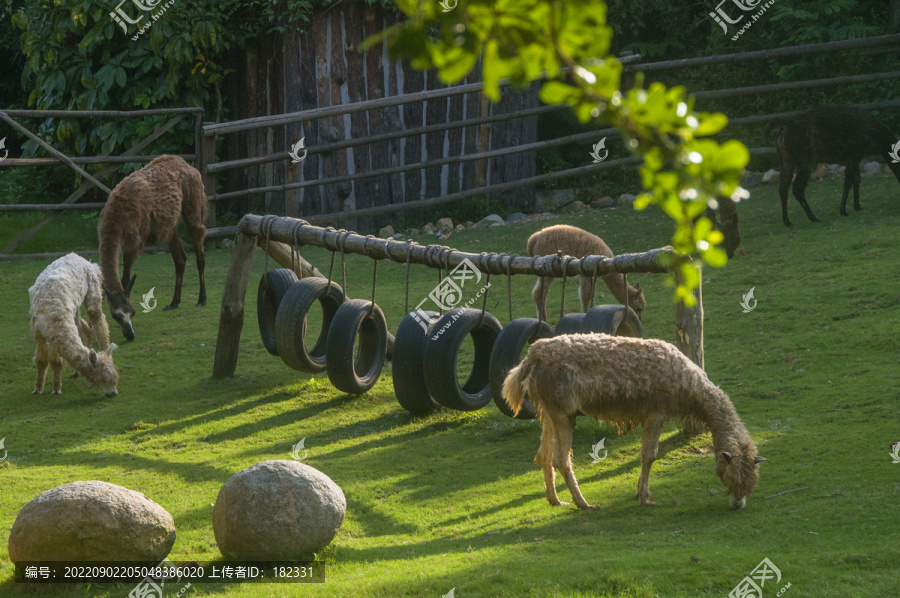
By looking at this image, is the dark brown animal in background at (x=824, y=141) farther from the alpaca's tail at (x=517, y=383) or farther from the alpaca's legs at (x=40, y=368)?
the alpaca's legs at (x=40, y=368)

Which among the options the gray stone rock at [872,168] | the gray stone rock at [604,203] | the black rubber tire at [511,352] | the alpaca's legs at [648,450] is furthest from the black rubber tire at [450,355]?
the gray stone rock at [872,168]

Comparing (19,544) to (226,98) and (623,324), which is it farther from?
(226,98)

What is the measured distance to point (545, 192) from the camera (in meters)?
17.7

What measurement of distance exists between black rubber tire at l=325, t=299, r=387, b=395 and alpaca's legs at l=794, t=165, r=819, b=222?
279 inches

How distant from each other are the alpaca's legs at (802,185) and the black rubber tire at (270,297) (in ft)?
24.7

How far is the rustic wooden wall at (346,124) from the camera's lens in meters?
15.9

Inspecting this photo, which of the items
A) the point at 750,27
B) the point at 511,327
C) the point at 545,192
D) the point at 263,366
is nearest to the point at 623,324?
the point at 511,327

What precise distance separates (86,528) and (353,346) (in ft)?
12.4

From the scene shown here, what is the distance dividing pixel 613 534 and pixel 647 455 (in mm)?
677

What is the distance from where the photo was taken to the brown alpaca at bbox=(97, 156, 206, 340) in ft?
35.4

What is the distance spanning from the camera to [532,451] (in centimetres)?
745

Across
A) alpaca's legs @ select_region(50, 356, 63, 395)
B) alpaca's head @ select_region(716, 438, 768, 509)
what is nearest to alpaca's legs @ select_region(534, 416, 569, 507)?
alpaca's head @ select_region(716, 438, 768, 509)

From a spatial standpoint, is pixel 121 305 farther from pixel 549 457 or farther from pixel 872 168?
Result: pixel 872 168

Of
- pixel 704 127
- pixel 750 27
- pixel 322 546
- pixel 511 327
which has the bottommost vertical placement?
pixel 322 546
